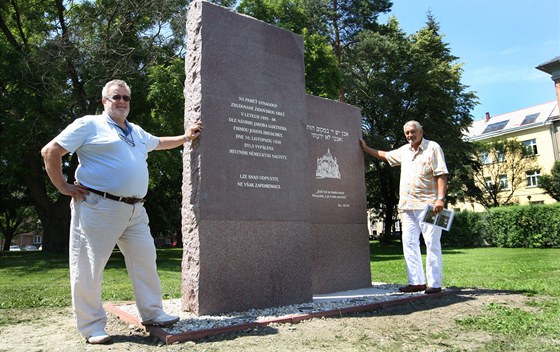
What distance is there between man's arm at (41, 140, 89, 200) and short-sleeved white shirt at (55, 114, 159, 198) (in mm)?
68

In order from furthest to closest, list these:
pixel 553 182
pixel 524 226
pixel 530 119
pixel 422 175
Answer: pixel 530 119
pixel 553 182
pixel 524 226
pixel 422 175

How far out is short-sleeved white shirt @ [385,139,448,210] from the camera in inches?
235

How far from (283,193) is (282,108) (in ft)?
3.68

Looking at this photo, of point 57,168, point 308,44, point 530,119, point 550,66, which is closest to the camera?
point 57,168

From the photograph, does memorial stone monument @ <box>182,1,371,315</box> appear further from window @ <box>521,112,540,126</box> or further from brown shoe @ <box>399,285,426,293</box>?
window @ <box>521,112,540,126</box>

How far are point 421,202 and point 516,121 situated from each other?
5367 cm

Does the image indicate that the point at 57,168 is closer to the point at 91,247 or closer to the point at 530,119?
the point at 91,247

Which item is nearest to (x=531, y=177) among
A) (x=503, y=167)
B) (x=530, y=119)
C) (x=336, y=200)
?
(x=503, y=167)

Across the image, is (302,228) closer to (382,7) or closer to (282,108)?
(282,108)

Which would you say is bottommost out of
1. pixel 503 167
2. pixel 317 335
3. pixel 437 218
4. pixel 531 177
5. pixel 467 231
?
pixel 467 231

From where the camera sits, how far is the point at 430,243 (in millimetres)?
5758

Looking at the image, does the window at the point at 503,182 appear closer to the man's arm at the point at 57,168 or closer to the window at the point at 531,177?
the window at the point at 531,177

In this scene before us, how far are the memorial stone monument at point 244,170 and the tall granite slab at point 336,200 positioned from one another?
15.0 inches

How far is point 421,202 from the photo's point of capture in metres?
5.98
